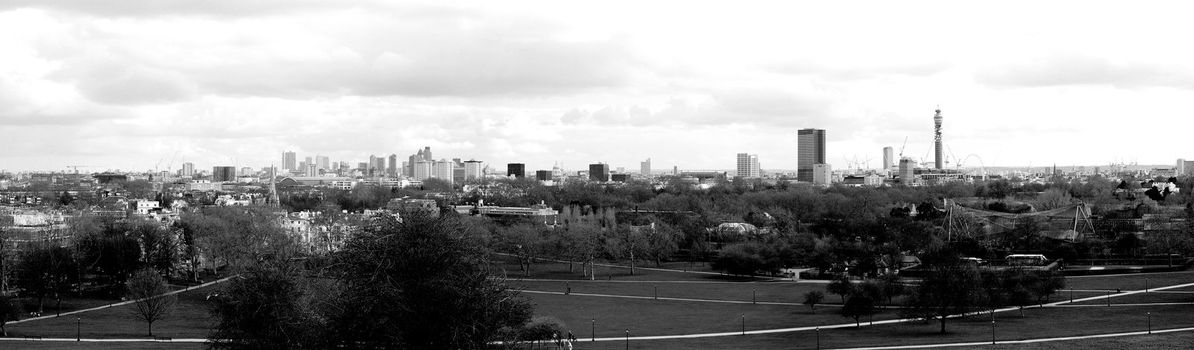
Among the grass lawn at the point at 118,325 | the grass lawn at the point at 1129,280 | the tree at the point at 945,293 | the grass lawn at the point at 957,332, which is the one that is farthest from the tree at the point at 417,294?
the grass lawn at the point at 1129,280

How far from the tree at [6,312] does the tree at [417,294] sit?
974 inches

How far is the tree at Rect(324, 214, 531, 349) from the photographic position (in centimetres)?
2188

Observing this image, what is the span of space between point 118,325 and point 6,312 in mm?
4343

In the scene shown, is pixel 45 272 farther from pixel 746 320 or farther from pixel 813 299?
pixel 813 299

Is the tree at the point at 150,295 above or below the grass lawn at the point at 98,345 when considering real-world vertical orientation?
above

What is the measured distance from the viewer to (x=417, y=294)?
72.6ft

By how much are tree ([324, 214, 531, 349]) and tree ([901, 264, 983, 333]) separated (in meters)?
21.6

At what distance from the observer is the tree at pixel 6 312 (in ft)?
134

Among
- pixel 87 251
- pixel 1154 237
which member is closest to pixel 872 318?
pixel 1154 237

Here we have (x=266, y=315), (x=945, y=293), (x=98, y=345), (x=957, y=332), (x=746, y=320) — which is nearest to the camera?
(x=266, y=315)

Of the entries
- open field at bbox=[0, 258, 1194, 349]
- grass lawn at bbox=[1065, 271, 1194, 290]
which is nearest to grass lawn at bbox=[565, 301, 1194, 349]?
open field at bbox=[0, 258, 1194, 349]

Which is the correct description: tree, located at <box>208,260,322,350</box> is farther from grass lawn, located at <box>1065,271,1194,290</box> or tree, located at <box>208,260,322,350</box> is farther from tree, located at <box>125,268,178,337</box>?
grass lawn, located at <box>1065,271,1194,290</box>

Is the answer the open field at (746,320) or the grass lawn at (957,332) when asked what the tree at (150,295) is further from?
the grass lawn at (957,332)

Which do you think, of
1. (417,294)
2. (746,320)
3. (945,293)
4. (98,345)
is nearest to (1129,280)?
(945,293)
